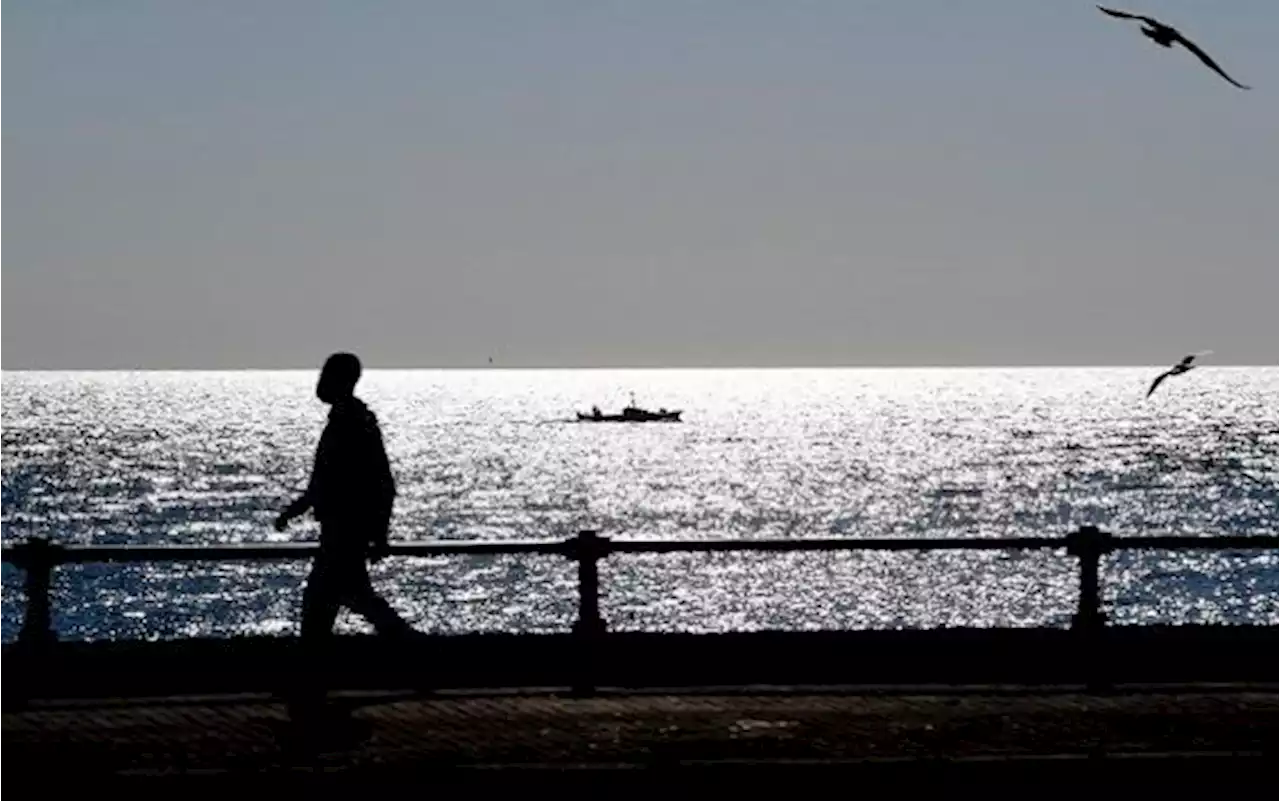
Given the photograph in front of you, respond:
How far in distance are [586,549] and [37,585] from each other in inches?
133

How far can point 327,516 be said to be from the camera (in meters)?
13.1

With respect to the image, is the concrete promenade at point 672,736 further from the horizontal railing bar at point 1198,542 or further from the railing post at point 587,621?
the horizontal railing bar at point 1198,542

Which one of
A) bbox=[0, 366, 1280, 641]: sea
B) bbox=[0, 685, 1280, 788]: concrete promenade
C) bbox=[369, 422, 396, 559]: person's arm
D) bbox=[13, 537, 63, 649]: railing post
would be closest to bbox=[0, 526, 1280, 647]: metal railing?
bbox=[13, 537, 63, 649]: railing post

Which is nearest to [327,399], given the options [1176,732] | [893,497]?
[1176,732]

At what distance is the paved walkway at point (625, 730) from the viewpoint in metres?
10.6

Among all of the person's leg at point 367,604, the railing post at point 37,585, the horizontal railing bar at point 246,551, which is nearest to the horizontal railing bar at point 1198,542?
the horizontal railing bar at point 246,551

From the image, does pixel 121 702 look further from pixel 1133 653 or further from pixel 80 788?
pixel 1133 653

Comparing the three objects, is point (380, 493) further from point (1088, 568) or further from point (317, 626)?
point (1088, 568)

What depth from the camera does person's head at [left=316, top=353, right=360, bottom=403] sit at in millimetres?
12805

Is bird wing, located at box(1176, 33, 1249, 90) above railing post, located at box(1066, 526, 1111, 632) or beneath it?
above

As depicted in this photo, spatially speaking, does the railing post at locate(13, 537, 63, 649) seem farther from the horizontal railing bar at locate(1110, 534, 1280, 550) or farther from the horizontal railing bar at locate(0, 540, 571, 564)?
the horizontal railing bar at locate(1110, 534, 1280, 550)

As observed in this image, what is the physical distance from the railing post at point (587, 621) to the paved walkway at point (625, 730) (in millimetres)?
267

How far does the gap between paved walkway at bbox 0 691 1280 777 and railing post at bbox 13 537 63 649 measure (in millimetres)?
515

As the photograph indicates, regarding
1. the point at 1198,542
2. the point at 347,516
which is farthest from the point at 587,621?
the point at 1198,542
